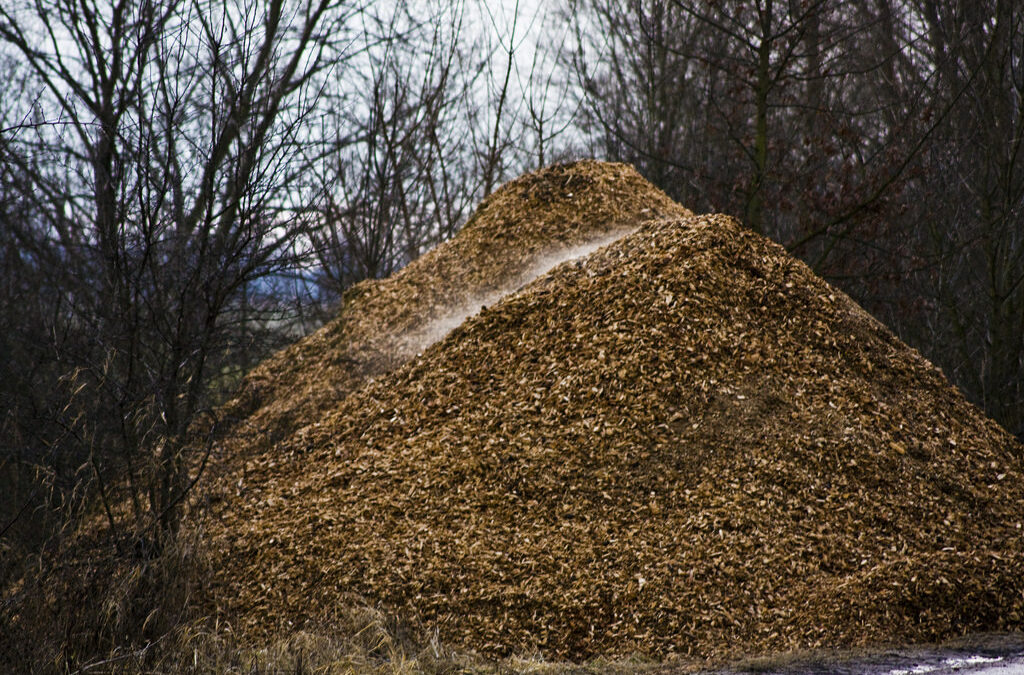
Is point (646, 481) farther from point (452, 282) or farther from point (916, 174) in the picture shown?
point (916, 174)

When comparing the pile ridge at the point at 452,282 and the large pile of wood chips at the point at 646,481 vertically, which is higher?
the pile ridge at the point at 452,282

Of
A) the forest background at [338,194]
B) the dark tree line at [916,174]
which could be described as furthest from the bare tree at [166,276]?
the dark tree line at [916,174]

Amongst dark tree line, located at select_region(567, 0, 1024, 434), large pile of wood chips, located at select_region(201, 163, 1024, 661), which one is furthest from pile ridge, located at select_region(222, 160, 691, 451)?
dark tree line, located at select_region(567, 0, 1024, 434)

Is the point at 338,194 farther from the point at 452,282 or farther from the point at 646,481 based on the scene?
the point at 646,481

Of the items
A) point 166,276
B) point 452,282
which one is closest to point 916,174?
point 452,282

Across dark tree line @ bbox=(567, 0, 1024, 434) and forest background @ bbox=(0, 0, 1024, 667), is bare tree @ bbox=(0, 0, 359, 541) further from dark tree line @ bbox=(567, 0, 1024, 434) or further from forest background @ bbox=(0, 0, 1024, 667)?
dark tree line @ bbox=(567, 0, 1024, 434)

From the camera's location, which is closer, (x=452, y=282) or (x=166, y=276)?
(x=166, y=276)

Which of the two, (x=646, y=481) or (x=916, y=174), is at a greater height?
(x=916, y=174)

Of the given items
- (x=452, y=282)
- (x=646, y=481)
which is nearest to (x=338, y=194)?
(x=452, y=282)

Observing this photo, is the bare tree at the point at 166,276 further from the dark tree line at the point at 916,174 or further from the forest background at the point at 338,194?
the dark tree line at the point at 916,174

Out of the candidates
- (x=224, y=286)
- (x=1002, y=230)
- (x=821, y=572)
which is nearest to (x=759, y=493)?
(x=821, y=572)

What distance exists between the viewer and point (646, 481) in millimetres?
5441

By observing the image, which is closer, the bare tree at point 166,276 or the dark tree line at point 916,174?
the bare tree at point 166,276

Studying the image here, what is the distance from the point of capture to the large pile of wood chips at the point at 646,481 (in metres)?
4.74
